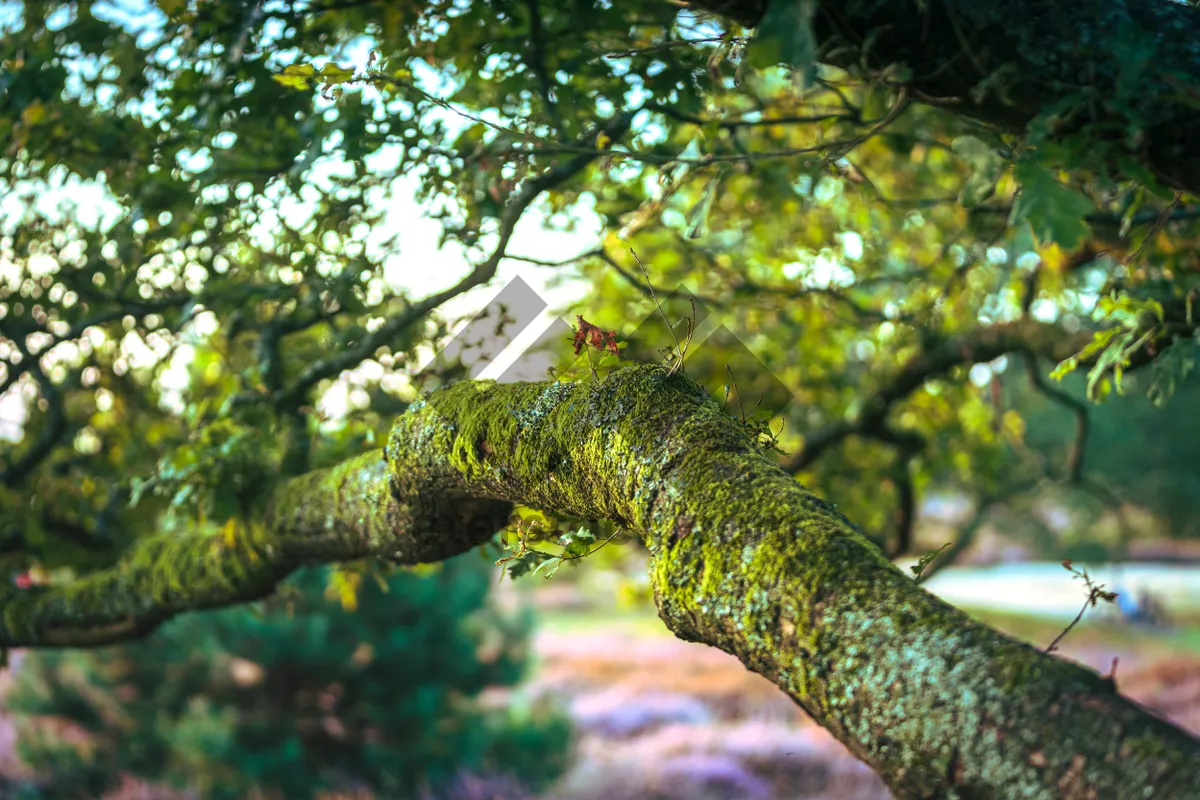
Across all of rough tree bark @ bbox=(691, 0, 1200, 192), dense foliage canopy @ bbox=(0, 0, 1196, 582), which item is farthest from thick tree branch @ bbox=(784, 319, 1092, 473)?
rough tree bark @ bbox=(691, 0, 1200, 192)

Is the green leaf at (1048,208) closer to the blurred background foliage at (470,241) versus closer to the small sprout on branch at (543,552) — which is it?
the blurred background foliage at (470,241)

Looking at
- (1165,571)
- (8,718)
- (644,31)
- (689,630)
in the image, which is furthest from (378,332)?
(1165,571)

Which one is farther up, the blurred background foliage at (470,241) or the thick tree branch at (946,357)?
the blurred background foliage at (470,241)

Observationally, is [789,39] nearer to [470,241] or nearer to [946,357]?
[470,241]

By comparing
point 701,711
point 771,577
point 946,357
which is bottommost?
point 701,711

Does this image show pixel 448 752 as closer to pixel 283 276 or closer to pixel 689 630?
pixel 283 276

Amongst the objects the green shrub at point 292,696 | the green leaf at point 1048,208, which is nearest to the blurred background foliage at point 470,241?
the green leaf at point 1048,208

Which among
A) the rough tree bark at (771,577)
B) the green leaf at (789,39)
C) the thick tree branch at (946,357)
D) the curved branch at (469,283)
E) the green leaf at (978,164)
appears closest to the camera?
the rough tree bark at (771,577)

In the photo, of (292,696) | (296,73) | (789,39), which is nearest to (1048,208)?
(789,39)

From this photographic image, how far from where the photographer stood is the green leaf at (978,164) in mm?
→ 2207

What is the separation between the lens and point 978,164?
2293 mm

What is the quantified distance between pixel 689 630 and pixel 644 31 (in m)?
2.54

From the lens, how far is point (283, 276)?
3.56 meters

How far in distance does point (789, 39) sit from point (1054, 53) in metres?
0.56
